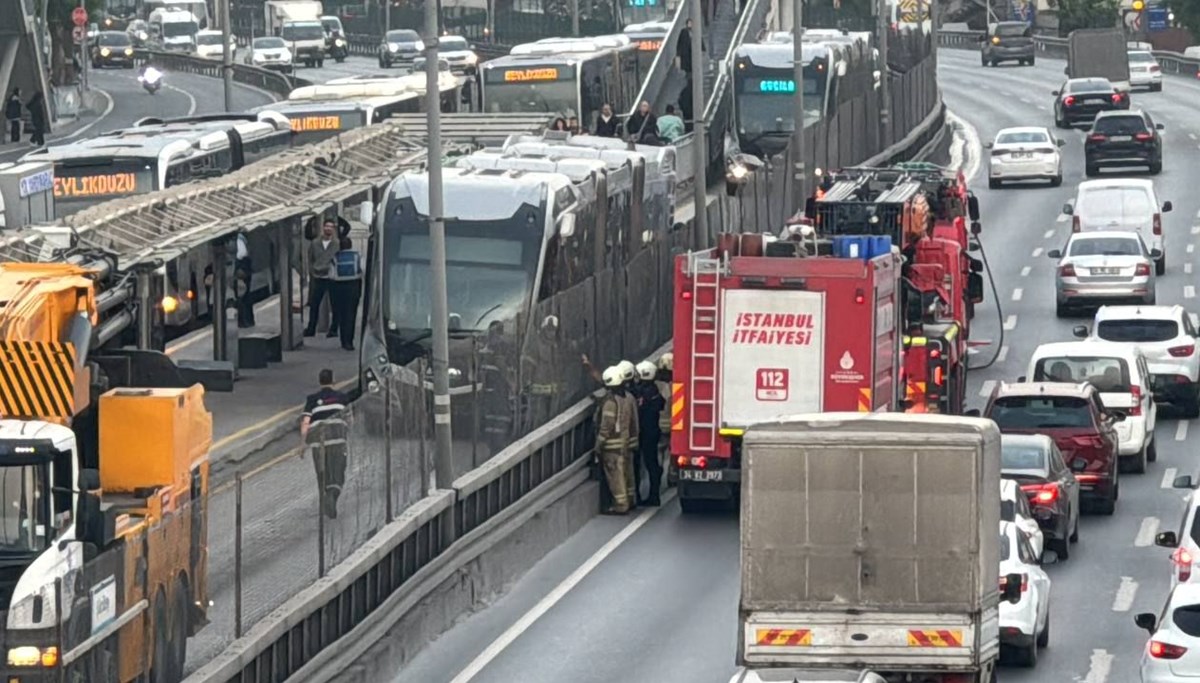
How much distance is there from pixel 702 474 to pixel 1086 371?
6.40m

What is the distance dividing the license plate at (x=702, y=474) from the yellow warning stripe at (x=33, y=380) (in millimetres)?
11908

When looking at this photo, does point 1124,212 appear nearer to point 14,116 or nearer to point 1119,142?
point 1119,142

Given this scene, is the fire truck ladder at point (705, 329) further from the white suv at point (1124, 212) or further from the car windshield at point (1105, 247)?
the white suv at point (1124, 212)

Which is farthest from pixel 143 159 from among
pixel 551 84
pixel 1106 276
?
pixel 551 84

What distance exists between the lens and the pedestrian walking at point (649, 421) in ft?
104

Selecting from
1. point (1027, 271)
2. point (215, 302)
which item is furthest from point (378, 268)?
point (1027, 271)

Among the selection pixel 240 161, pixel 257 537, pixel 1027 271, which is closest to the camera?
pixel 257 537

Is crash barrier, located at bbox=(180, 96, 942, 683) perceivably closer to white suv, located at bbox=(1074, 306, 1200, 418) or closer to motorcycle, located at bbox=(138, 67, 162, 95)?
white suv, located at bbox=(1074, 306, 1200, 418)

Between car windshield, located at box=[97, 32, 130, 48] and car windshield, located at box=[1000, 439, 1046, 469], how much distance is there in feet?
318

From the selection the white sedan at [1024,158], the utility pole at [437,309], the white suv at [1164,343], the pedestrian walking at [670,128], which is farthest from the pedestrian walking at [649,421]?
the white sedan at [1024,158]

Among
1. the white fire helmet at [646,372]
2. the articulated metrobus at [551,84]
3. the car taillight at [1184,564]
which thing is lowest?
the car taillight at [1184,564]

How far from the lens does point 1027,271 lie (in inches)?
2078

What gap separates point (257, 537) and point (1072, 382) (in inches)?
575

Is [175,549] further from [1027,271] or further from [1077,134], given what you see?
[1077,134]
